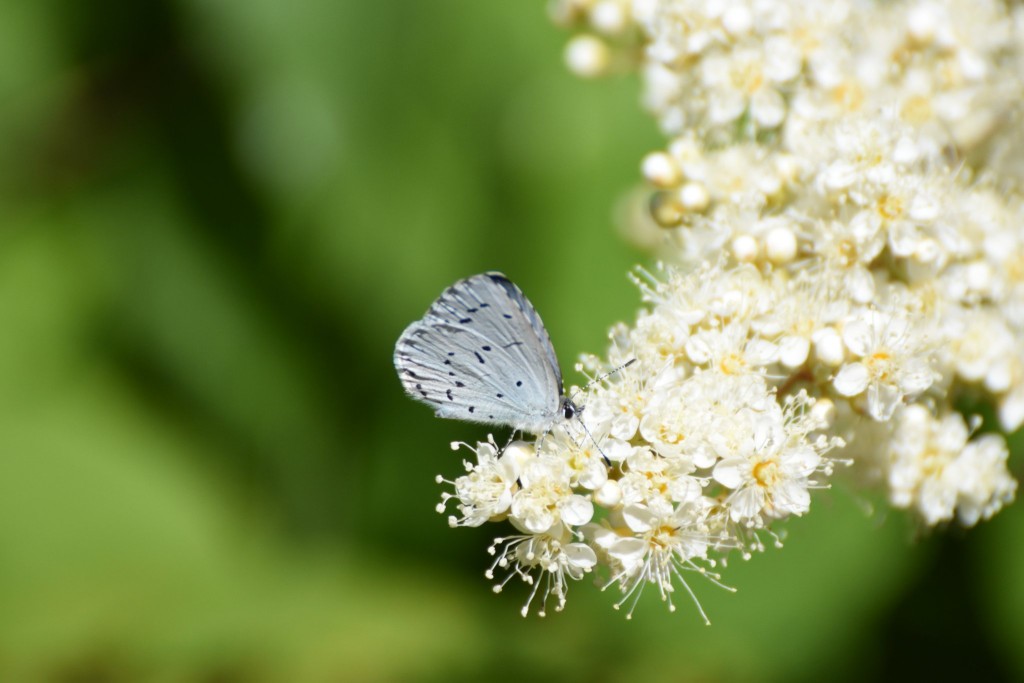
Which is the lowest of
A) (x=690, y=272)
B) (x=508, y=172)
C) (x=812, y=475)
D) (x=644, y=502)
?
(x=644, y=502)

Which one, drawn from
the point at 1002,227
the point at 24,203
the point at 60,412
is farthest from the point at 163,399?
the point at 1002,227

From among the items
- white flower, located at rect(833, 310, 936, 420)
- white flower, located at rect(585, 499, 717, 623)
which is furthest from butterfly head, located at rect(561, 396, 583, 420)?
white flower, located at rect(833, 310, 936, 420)

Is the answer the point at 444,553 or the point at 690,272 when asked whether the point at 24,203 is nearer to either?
the point at 444,553

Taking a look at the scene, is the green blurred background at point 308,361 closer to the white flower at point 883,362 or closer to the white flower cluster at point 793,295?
the white flower cluster at point 793,295

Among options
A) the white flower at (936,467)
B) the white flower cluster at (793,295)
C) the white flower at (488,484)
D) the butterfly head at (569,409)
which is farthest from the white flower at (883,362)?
the white flower at (488,484)

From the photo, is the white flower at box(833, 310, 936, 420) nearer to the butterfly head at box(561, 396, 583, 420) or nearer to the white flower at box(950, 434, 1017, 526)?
the white flower at box(950, 434, 1017, 526)

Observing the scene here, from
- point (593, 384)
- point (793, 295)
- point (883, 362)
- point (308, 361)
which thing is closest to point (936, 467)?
point (883, 362)
